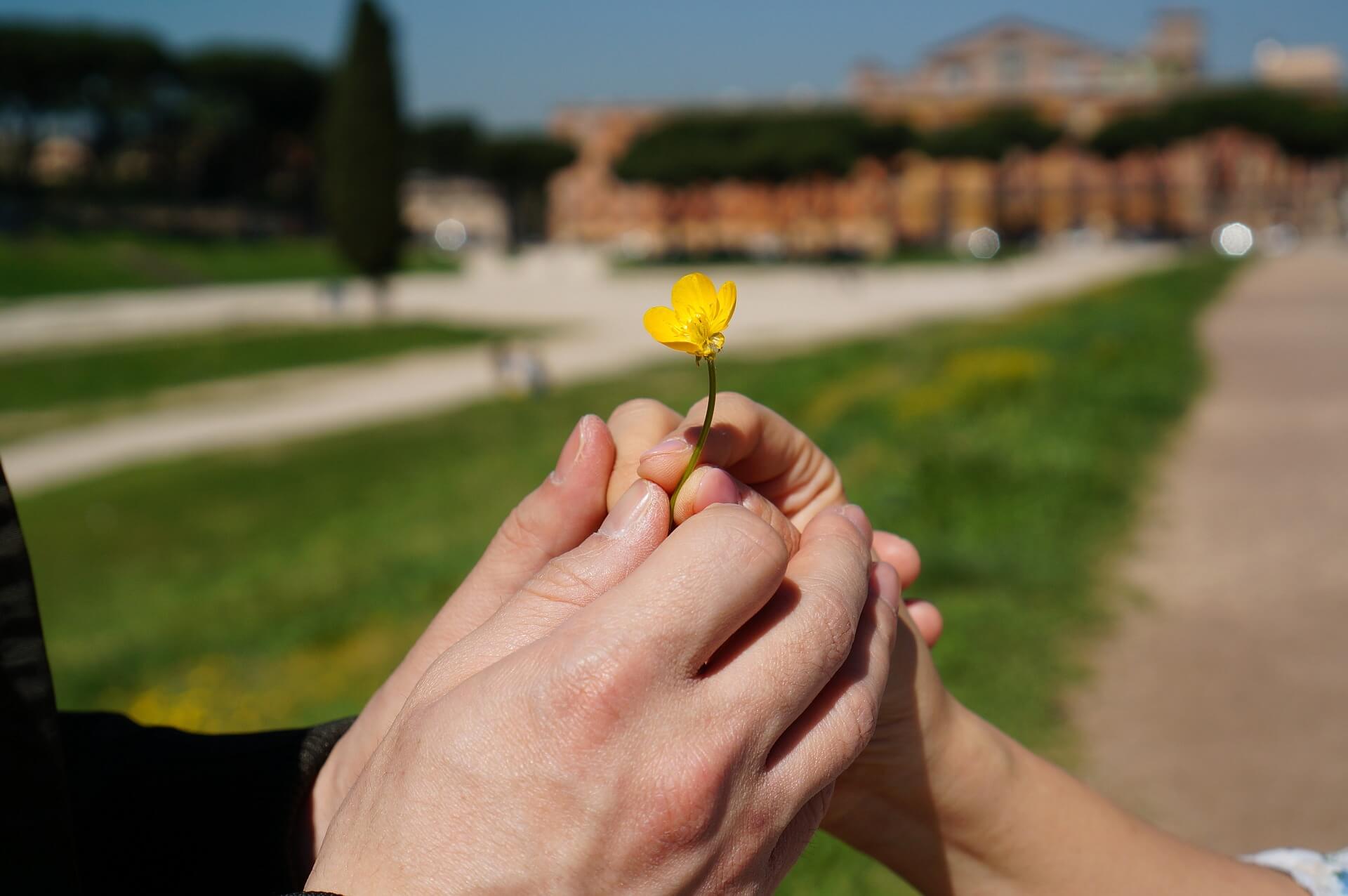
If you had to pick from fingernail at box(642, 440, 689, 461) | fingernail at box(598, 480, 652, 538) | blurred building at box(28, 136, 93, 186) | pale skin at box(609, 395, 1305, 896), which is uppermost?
blurred building at box(28, 136, 93, 186)

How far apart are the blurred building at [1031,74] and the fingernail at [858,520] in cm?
7314

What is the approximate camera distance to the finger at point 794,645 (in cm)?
99

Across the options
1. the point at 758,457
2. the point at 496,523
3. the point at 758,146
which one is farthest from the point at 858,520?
the point at 758,146

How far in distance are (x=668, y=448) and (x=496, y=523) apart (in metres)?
7.44

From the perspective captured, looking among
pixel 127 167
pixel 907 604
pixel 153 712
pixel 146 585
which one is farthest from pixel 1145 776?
pixel 127 167

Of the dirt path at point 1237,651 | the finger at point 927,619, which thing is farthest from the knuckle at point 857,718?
the dirt path at point 1237,651

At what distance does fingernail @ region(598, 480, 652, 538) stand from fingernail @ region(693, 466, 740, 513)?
4 cm

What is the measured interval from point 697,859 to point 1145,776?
2.56 m

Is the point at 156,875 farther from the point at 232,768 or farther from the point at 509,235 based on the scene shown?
the point at 509,235

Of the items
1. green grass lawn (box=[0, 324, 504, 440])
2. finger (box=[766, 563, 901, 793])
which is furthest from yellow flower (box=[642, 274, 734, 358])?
green grass lawn (box=[0, 324, 504, 440])

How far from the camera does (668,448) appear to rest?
112 cm

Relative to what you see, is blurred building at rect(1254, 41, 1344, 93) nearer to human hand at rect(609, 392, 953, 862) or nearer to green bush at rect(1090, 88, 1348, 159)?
green bush at rect(1090, 88, 1348, 159)

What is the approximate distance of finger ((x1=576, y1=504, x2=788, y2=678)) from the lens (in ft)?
3.08

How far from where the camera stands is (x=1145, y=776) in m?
3.16
